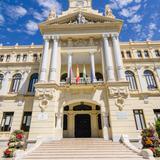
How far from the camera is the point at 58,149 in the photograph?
13.2m

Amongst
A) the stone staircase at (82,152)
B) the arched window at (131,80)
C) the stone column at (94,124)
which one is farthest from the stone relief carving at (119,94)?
the arched window at (131,80)

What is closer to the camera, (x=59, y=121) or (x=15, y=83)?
(x=59, y=121)

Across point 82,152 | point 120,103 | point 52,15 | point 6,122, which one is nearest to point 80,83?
point 120,103

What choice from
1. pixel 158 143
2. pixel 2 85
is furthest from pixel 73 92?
pixel 2 85

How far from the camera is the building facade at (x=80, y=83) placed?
691 inches

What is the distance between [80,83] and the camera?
18812 millimetres

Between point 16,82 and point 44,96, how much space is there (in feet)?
29.5

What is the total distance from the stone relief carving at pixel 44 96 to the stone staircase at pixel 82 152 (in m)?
4.53

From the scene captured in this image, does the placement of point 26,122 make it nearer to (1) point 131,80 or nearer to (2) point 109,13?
(1) point 131,80

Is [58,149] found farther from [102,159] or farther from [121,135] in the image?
[121,135]

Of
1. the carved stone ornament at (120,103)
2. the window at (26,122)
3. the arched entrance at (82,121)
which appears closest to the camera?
the carved stone ornament at (120,103)

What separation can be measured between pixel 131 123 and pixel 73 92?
745cm

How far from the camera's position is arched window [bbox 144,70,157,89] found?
78.5 feet

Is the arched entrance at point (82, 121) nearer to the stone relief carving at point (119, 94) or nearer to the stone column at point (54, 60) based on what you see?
the stone relief carving at point (119, 94)
